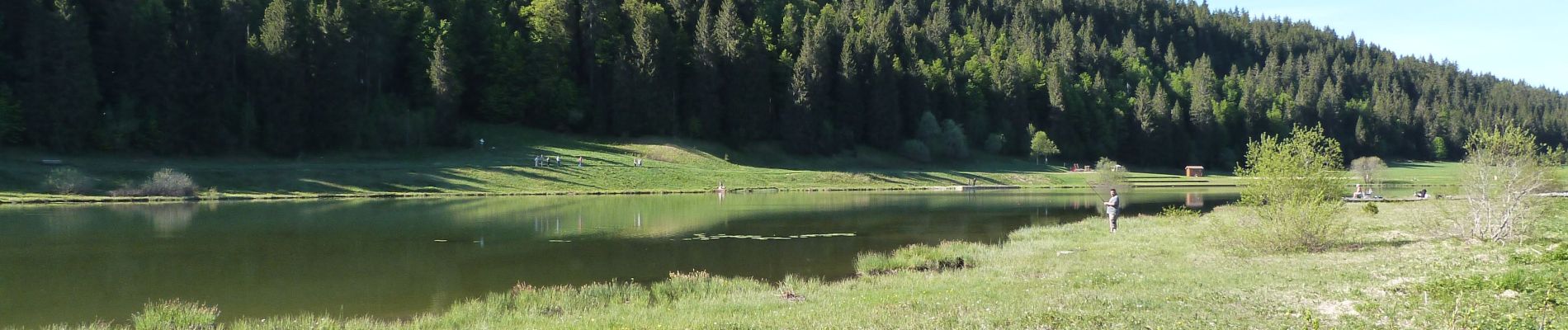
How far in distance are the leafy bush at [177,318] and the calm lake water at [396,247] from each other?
75cm

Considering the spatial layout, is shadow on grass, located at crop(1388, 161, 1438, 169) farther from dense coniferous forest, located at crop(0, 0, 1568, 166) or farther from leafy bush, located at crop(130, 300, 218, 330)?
leafy bush, located at crop(130, 300, 218, 330)

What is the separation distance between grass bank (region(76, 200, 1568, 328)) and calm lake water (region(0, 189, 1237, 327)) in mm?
2200

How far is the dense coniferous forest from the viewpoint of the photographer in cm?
6600

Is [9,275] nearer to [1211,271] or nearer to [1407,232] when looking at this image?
[1211,271]

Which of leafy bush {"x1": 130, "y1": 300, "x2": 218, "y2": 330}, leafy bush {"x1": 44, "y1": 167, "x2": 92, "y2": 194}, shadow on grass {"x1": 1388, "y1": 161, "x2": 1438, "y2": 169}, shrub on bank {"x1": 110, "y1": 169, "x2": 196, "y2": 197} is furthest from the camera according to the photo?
shadow on grass {"x1": 1388, "y1": 161, "x2": 1438, "y2": 169}

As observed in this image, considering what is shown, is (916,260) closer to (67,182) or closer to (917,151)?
(67,182)

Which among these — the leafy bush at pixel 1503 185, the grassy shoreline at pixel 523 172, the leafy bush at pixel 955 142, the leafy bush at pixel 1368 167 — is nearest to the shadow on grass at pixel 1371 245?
the leafy bush at pixel 1503 185

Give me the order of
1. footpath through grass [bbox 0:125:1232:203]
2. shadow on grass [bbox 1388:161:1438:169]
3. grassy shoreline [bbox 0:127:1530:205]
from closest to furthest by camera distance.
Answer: grassy shoreline [bbox 0:127:1530:205]
footpath through grass [bbox 0:125:1232:203]
shadow on grass [bbox 1388:161:1438:169]

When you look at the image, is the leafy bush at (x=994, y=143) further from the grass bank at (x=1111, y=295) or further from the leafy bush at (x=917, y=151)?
the grass bank at (x=1111, y=295)

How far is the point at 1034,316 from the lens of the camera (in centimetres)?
1255

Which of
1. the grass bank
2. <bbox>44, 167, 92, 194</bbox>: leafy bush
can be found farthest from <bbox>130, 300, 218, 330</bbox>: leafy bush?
<bbox>44, 167, 92, 194</bbox>: leafy bush

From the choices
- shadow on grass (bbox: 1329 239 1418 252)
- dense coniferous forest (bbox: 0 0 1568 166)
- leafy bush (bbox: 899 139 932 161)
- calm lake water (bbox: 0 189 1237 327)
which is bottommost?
calm lake water (bbox: 0 189 1237 327)

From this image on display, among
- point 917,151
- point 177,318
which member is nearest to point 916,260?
point 177,318

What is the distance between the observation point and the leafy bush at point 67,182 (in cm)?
5234
